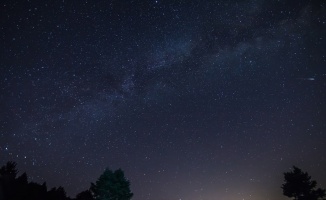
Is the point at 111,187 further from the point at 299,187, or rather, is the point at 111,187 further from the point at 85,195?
the point at 299,187

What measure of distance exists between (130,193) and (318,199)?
65.0 ft

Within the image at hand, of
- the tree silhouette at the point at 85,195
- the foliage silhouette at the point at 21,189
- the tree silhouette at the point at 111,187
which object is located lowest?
the foliage silhouette at the point at 21,189

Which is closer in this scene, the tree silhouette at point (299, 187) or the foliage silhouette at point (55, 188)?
the foliage silhouette at point (55, 188)

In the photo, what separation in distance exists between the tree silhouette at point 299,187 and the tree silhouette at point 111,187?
17570 mm

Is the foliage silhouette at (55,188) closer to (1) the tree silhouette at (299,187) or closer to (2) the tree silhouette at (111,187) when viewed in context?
(2) the tree silhouette at (111,187)

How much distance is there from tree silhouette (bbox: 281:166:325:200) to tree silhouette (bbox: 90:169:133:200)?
1757cm

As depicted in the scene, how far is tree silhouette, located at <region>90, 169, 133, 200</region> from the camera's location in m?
26.0

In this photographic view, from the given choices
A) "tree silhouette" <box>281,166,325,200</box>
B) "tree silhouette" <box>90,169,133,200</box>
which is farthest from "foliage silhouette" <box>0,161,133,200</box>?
"tree silhouette" <box>281,166,325,200</box>

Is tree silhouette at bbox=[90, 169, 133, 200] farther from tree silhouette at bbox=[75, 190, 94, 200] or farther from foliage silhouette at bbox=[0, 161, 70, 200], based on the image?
foliage silhouette at bbox=[0, 161, 70, 200]

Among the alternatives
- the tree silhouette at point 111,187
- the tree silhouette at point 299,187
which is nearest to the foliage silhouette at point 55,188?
the tree silhouette at point 111,187

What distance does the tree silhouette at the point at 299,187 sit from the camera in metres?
24.3

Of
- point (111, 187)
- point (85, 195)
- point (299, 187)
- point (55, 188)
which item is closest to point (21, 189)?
point (55, 188)

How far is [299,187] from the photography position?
25297 millimetres

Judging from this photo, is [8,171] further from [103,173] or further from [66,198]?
[103,173]
